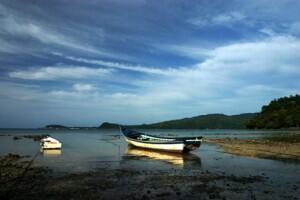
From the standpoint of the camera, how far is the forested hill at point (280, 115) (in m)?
165

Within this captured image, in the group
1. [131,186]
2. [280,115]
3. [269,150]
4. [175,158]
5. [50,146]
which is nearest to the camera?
[131,186]

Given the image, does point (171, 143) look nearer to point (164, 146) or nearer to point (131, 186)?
point (164, 146)

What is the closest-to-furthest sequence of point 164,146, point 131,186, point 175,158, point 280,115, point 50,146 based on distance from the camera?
1. point 131,186
2. point 175,158
3. point 164,146
4. point 50,146
5. point 280,115

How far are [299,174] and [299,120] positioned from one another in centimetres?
15051

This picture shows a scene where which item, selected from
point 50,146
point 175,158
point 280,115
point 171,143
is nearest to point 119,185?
point 175,158

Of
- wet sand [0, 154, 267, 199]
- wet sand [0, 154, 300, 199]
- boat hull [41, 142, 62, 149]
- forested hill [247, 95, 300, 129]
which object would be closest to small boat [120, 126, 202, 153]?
boat hull [41, 142, 62, 149]

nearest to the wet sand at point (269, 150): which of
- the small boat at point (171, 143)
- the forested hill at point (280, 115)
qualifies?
the small boat at point (171, 143)

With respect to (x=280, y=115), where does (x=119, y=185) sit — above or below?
below

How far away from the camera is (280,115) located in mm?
172500

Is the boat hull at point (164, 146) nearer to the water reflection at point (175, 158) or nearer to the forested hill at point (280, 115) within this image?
the water reflection at point (175, 158)

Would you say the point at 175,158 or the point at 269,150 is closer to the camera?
the point at 175,158

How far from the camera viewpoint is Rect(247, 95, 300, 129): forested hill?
165 m

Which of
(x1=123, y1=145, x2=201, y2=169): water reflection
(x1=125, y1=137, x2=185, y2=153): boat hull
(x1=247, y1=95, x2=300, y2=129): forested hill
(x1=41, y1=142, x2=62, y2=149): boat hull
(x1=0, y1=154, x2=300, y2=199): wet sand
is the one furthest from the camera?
(x1=247, y1=95, x2=300, y2=129): forested hill

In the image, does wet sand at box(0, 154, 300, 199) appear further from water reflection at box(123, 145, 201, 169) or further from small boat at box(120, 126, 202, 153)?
small boat at box(120, 126, 202, 153)
